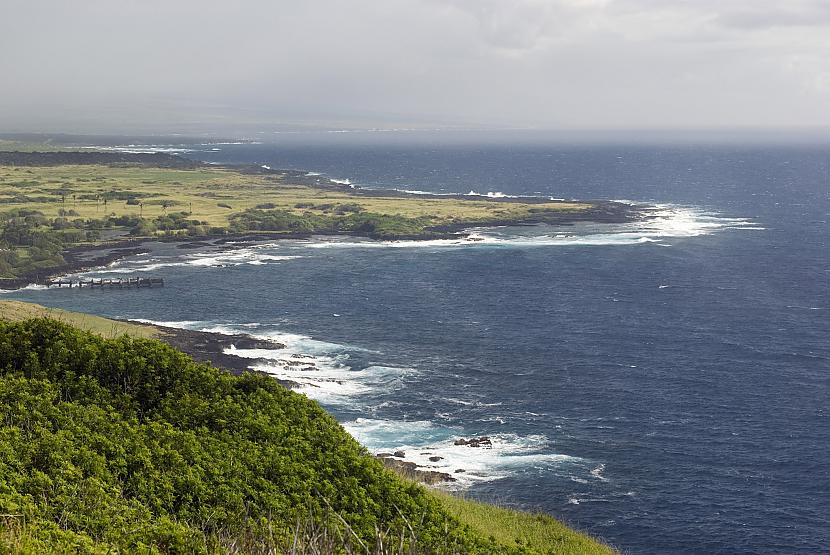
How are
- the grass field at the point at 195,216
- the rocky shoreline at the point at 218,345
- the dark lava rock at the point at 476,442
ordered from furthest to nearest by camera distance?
the grass field at the point at 195,216
the rocky shoreline at the point at 218,345
the dark lava rock at the point at 476,442

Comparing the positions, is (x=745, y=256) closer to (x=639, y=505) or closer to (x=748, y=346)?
(x=748, y=346)

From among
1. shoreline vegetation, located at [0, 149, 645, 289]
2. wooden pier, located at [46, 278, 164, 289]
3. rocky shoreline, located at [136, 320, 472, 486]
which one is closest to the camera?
rocky shoreline, located at [136, 320, 472, 486]

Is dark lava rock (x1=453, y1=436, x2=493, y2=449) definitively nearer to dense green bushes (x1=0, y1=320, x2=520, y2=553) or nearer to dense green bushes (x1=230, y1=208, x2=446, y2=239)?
dense green bushes (x1=0, y1=320, x2=520, y2=553)

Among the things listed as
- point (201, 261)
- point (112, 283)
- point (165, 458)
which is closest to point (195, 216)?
point (201, 261)

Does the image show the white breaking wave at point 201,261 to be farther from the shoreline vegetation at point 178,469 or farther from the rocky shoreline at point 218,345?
the shoreline vegetation at point 178,469

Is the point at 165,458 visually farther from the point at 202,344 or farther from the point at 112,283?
the point at 112,283

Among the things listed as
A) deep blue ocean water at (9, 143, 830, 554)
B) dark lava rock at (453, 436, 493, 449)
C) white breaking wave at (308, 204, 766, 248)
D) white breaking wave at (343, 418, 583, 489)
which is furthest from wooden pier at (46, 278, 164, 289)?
dark lava rock at (453, 436, 493, 449)

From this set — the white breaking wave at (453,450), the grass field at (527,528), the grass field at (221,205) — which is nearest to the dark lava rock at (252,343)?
the white breaking wave at (453,450)
